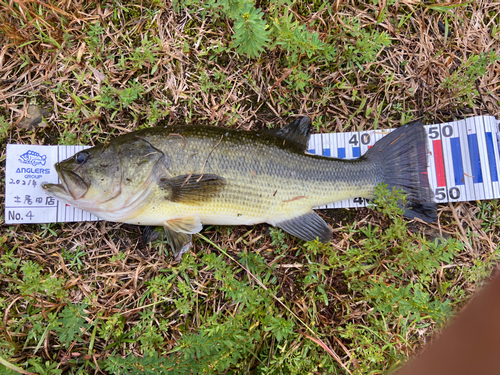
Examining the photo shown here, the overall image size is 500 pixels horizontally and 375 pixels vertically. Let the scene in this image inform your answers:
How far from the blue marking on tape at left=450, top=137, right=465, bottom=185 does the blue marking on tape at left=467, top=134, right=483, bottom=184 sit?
0.36ft

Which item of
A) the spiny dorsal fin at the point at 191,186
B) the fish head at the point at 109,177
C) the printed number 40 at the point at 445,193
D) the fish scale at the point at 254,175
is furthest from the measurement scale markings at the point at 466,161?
the fish head at the point at 109,177

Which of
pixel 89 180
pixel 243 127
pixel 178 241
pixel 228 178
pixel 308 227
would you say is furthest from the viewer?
pixel 243 127

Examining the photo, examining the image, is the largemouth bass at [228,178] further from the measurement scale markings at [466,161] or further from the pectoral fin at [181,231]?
the measurement scale markings at [466,161]

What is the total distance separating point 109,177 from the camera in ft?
10.1

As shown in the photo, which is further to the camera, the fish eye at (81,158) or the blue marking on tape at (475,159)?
the blue marking on tape at (475,159)

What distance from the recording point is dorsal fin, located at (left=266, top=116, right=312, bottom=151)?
3.52 m

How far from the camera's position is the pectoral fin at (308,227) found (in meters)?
3.46

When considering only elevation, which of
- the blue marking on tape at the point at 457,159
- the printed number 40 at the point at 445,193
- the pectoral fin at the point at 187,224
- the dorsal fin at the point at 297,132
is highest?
the dorsal fin at the point at 297,132

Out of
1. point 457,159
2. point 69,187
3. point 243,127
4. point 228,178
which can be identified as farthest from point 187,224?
point 457,159

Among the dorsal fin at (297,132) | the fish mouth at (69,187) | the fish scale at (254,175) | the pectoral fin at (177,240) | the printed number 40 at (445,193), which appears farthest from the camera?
the printed number 40 at (445,193)

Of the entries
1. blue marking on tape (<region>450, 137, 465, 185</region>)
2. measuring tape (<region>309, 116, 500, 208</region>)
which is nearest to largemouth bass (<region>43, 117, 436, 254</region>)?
measuring tape (<region>309, 116, 500, 208</region>)

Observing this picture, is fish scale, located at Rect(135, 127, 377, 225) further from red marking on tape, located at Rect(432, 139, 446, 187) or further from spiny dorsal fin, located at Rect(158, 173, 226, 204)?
red marking on tape, located at Rect(432, 139, 446, 187)

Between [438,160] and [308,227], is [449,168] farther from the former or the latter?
[308,227]

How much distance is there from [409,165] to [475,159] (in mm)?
844
